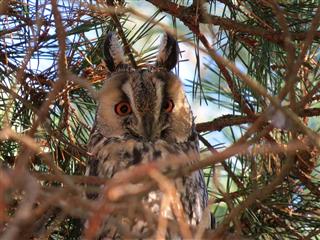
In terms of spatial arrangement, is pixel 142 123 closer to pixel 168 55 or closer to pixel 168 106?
pixel 168 106

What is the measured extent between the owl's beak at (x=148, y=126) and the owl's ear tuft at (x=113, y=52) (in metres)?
0.26

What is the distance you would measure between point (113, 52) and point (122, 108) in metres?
0.19

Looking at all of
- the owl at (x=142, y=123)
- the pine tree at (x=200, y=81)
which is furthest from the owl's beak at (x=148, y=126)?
the pine tree at (x=200, y=81)

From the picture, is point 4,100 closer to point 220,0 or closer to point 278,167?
point 220,0

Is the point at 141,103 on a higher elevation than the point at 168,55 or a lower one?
lower

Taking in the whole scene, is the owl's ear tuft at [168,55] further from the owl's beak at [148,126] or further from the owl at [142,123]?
the owl's beak at [148,126]

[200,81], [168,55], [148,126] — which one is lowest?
[148,126]

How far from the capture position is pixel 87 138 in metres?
2.67

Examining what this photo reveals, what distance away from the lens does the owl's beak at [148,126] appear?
2.27m

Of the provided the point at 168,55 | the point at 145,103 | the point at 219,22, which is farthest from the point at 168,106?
the point at 219,22

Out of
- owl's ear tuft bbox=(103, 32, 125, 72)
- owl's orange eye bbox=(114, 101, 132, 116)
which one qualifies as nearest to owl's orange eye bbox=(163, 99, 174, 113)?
owl's orange eye bbox=(114, 101, 132, 116)

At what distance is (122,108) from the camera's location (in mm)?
2338

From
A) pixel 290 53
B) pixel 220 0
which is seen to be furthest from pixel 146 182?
pixel 220 0

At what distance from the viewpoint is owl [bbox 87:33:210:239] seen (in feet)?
7.43
